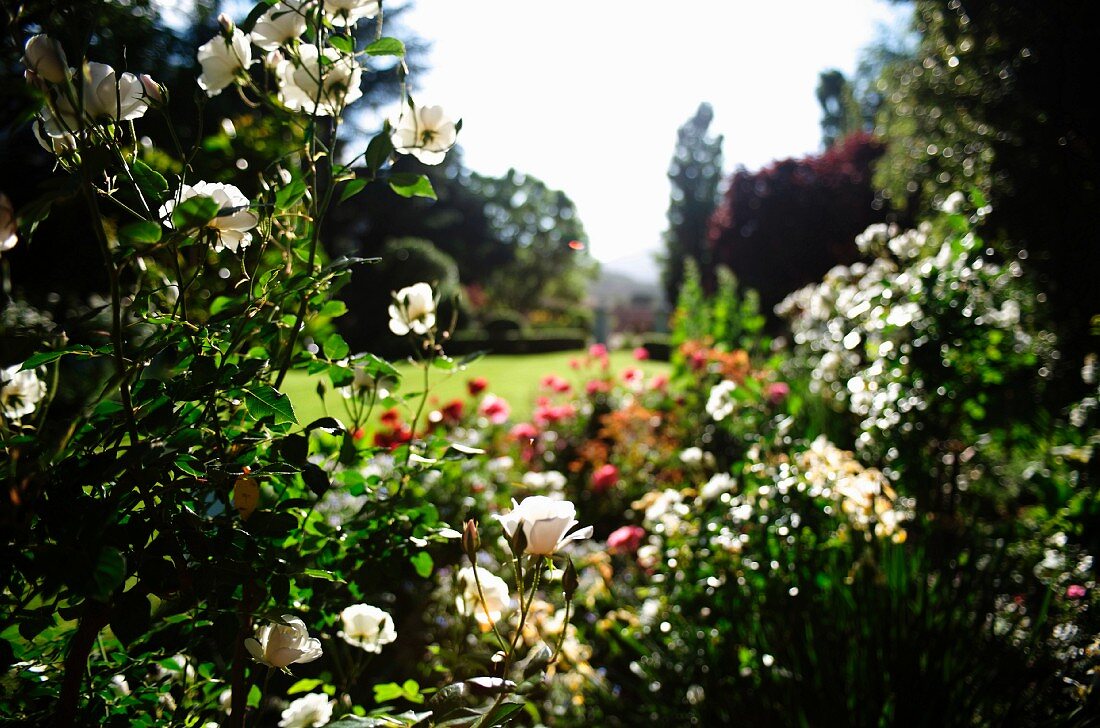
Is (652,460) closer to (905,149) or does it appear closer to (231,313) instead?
(905,149)

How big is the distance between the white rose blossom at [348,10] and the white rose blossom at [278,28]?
53 millimetres

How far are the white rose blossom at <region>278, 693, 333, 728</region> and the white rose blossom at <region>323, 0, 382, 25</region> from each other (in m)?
0.85

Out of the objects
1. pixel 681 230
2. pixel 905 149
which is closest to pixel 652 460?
pixel 905 149

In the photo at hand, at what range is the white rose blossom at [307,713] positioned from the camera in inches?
30.9

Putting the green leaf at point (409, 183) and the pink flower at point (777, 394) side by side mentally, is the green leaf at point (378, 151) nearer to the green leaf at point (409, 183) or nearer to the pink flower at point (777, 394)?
the green leaf at point (409, 183)

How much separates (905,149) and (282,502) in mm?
3660

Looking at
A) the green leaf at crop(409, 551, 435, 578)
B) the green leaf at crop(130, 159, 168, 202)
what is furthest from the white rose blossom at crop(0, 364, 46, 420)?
the green leaf at crop(409, 551, 435, 578)

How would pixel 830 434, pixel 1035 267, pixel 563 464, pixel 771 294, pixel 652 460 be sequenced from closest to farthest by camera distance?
pixel 1035 267 → pixel 830 434 → pixel 652 460 → pixel 563 464 → pixel 771 294

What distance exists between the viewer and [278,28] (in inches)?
28.8

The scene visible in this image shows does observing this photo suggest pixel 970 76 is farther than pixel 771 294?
No

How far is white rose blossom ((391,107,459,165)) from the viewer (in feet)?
2.56

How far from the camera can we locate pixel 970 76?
194cm

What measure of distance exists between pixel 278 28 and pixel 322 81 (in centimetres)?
11

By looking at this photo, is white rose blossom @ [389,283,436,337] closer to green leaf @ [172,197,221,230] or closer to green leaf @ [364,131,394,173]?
green leaf @ [364,131,394,173]
